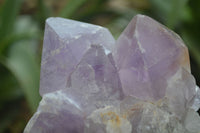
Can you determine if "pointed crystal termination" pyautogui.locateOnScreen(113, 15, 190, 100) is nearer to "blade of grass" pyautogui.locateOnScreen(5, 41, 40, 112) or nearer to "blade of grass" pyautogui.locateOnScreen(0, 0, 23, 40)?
"blade of grass" pyautogui.locateOnScreen(5, 41, 40, 112)

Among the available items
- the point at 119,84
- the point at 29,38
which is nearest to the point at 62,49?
the point at 119,84

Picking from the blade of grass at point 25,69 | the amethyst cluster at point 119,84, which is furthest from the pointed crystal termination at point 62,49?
the blade of grass at point 25,69

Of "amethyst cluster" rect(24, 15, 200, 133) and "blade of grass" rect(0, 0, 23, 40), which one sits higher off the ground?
"amethyst cluster" rect(24, 15, 200, 133)

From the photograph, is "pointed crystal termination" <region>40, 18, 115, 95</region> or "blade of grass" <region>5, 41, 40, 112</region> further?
"blade of grass" <region>5, 41, 40, 112</region>

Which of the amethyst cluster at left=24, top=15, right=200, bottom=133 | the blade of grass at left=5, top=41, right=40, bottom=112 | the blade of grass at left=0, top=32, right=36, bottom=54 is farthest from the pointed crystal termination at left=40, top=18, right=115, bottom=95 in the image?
the blade of grass at left=0, top=32, right=36, bottom=54

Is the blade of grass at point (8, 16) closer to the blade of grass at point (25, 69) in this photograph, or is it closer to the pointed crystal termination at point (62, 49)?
the blade of grass at point (25, 69)

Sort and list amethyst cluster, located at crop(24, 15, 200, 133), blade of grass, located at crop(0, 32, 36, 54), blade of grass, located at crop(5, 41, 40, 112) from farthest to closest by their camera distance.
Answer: blade of grass, located at crop(0, 32, 36, 54) → blade of grass, located at crop(5, 41, 40, 112) → amethyst cluster, located at crop(24, 15, 200, 133)

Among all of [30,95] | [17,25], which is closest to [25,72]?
[30,95]
